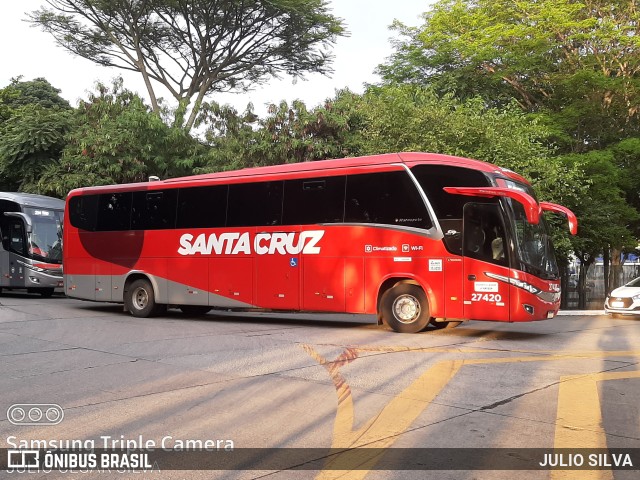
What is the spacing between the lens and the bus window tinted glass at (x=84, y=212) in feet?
59.0

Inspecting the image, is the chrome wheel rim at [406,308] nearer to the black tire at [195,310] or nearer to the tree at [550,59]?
the black tire at [195,310]

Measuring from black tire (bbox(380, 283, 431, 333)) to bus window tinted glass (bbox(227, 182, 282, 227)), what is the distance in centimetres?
315

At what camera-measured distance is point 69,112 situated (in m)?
31.8

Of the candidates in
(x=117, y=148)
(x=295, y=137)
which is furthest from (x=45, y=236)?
(x=295, y=137)

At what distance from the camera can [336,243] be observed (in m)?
13.9

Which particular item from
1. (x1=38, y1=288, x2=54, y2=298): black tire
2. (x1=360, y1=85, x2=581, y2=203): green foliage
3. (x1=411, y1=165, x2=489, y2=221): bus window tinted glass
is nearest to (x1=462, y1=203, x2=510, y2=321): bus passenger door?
(x1=411, y1=165, x2=489, y2=221): bus window tinted glass

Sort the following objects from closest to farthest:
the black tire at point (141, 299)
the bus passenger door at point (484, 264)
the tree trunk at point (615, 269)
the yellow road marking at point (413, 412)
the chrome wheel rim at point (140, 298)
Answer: the yellow road marking at point (413, 412), the bus passenger door at point (484, 264), the black tire at point (141, 299), the chrome wheel rim at point (140, 298), the tree trunk at point (615, 269)

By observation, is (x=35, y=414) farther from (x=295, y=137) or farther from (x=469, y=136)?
(x=295, y=137)

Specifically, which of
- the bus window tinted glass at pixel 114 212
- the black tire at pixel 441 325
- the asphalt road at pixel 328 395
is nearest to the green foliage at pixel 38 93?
the bus window tinted glass at pixel 114 212

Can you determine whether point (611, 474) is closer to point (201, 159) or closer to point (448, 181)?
point (448, 181)

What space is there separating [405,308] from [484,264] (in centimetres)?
179

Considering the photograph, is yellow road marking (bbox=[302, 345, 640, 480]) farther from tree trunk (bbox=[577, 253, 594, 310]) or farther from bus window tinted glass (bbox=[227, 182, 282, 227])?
tree trunk (bbox=[577, 253, 594, 310])

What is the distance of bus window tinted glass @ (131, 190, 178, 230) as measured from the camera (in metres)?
16.4

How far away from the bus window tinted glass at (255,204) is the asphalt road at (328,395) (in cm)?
307
